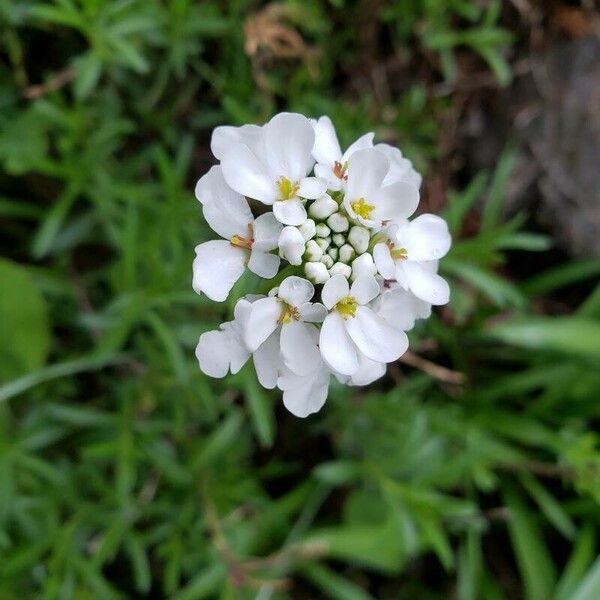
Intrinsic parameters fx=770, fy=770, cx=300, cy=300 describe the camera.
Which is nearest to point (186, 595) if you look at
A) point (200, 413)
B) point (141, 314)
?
point (200, 413)

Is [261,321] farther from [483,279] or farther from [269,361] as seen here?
[483,279]

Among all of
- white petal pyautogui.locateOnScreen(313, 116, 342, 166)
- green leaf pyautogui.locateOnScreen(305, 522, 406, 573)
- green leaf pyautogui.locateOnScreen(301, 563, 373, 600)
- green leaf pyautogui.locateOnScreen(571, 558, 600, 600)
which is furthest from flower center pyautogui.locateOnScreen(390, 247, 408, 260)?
green leaf pyautogui.locateOnScreen(571, 558, 600, 600)

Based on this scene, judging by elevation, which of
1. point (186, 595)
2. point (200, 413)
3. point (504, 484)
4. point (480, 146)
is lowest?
point (504, 484)

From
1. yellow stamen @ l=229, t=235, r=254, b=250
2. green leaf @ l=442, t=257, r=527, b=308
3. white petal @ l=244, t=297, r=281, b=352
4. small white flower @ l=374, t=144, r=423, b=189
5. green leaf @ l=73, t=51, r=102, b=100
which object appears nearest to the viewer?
white petal @ l=244, t=297, r=281, b=352

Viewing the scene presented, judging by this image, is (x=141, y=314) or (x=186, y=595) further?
(x=186, y=595)

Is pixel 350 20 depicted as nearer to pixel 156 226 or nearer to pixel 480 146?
pixel 480 146

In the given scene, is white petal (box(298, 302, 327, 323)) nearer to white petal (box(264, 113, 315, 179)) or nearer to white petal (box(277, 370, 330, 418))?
white petal (box(277, 370, 330, 418))

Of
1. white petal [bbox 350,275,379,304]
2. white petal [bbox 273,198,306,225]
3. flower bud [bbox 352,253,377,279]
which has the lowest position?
white petal [bbox 350,275,379,304]
